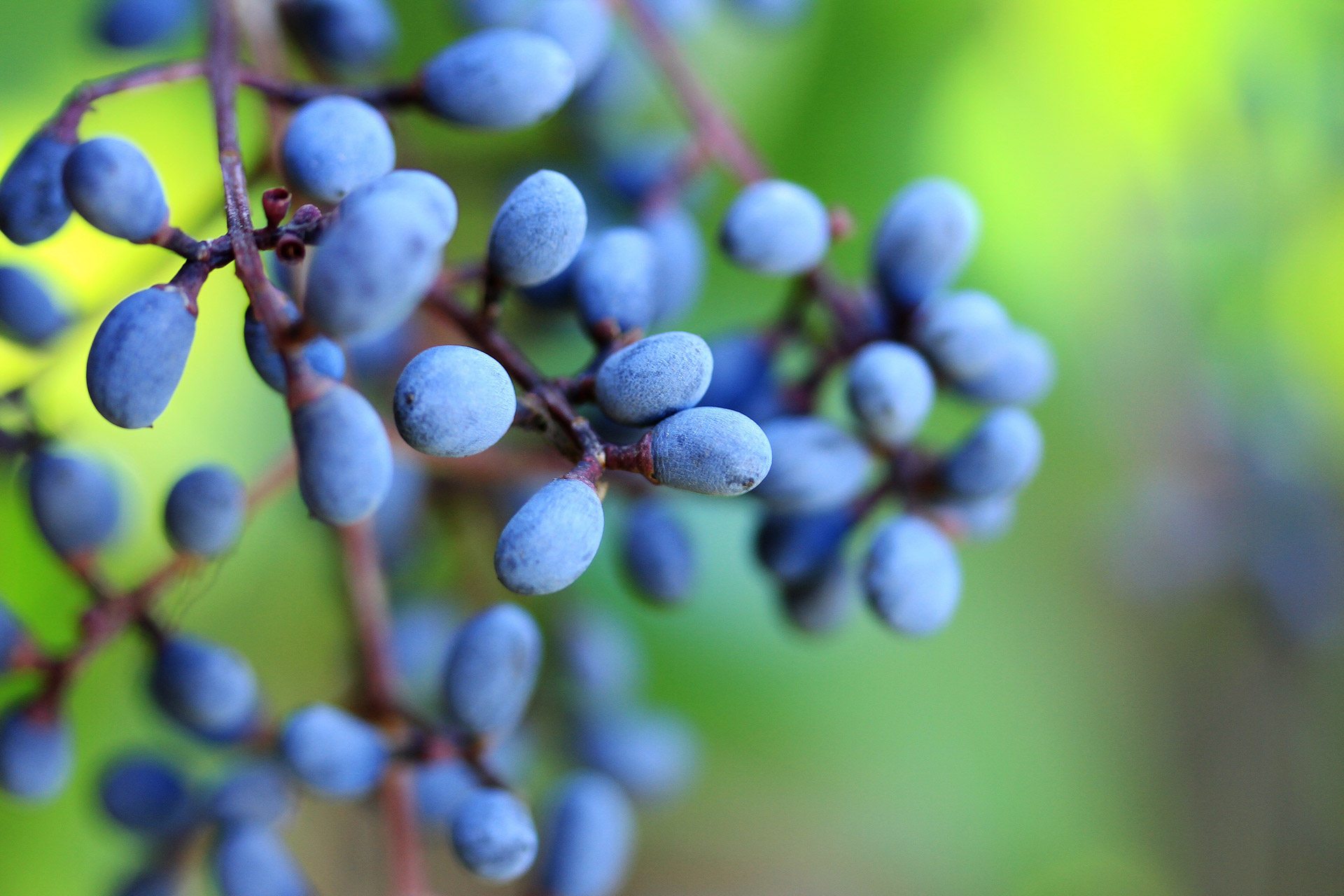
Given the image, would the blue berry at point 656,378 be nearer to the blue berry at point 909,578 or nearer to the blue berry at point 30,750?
A: the blue berry at point 909,578

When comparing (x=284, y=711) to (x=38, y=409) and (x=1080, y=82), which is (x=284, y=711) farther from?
(x=1080, y=82)

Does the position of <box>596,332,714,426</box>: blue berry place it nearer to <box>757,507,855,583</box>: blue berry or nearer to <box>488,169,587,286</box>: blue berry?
<box>488,169,587,286</box>: blue berry

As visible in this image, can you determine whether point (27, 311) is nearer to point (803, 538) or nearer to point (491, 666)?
point (491, 666)

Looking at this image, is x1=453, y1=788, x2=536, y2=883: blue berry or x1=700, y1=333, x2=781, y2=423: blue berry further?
x1=700, y1=333, x2=781, y2=423: blue berry

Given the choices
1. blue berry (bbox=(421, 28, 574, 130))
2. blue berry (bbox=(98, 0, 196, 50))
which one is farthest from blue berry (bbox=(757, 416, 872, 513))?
blue berry (bbox=(98, 0, 196, 50))

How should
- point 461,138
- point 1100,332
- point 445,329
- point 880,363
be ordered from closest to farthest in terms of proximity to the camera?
1. point 880,363
2. point 445,329
3. point 461,138
4. point 1100,332

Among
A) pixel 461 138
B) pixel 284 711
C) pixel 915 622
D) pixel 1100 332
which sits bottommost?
pixel 284 711

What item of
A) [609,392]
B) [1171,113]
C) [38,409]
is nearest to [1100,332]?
[1171,113]
